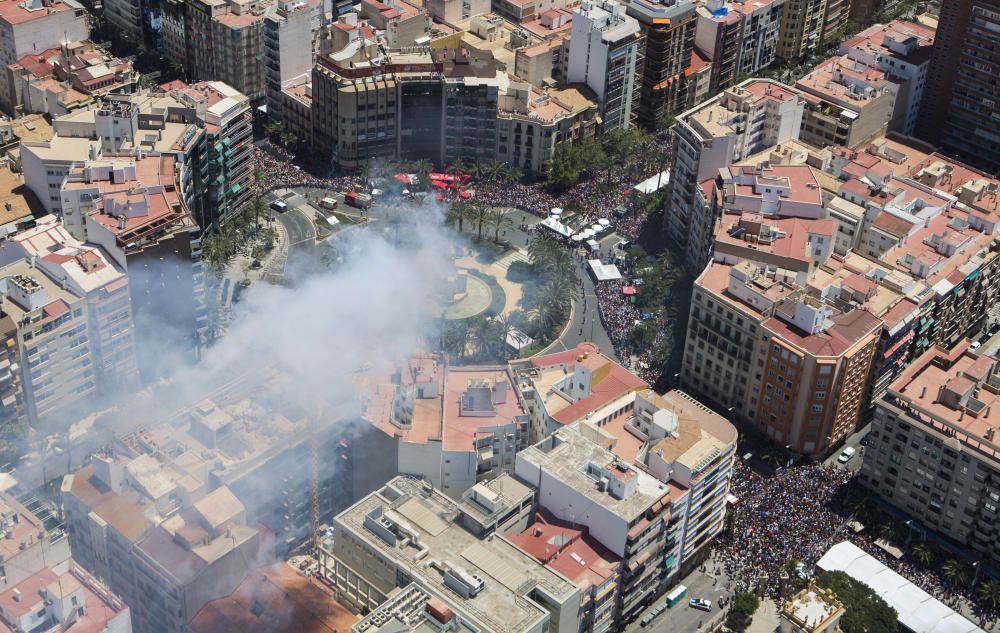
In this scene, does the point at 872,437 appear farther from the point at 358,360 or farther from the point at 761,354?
the point at 358,360

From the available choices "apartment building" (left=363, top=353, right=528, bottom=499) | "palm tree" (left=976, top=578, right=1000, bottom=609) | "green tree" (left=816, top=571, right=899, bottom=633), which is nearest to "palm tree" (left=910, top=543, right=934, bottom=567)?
"palm tree" (left=976, top=578, right=1000, bottom=609)

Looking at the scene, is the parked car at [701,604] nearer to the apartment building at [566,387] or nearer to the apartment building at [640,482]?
the apartment building at [640,482]

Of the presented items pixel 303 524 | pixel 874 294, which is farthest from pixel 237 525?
pixel 874 294

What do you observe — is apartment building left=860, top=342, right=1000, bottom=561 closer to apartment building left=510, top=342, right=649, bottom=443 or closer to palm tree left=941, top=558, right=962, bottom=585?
palm tree left=941, top=558, right=962, bottom=585

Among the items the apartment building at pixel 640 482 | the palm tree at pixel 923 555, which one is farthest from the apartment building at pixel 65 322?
the palm tree at pixel 923 555

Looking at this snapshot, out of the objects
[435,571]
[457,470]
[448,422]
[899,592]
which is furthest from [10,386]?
[899,592]

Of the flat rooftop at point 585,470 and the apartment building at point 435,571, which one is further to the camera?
the flat rooftop at point 585,470
